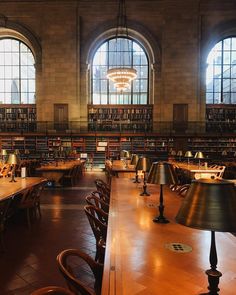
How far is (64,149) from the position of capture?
1797cm

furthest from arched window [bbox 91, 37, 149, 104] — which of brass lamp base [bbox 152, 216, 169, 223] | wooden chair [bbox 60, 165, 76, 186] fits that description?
brass lamp base [bbox 152, 216, 169, 223]

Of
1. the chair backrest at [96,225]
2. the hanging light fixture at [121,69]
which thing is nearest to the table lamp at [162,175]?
the chair backrest at [96,225]

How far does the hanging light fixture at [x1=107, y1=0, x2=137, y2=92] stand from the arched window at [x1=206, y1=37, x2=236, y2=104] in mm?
4754

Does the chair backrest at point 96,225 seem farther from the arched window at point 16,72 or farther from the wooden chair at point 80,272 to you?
the arched window at point 16,72

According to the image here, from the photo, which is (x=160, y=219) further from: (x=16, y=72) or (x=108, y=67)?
Answer: (x=16, y=72)

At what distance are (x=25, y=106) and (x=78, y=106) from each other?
10.2 feet

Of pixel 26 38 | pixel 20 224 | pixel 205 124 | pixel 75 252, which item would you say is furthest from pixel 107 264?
pixel 26 38

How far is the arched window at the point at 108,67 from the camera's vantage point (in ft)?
66.1

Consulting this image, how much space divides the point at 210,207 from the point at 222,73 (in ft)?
66.2

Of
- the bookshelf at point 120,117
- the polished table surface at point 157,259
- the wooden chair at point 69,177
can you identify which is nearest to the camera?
the polished table surface at point 157,259

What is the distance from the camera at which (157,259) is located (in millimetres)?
2035

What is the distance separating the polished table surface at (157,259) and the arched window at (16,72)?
719 inches

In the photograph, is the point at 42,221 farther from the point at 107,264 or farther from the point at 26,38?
the point at 26,38

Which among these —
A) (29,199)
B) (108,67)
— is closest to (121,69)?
(108,67)
